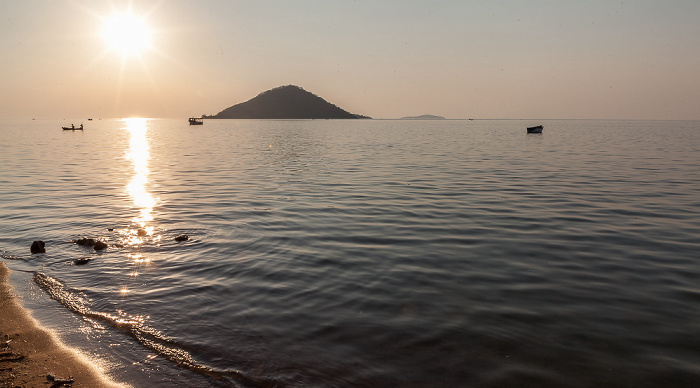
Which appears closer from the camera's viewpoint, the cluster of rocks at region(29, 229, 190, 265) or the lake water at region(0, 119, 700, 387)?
the lake water at region(0, 119, 700, 387)

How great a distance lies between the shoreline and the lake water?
29 centimetres

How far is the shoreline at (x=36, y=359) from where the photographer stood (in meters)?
6.42

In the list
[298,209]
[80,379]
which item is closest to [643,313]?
[80,379]

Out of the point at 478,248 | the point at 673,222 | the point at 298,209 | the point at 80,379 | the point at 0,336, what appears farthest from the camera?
the point at 298,209

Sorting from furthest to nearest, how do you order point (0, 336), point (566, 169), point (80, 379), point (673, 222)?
point (566, 169) → point (673, 222) → point (0, 336) → point (80, 379)

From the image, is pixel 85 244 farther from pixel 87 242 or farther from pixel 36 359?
pixel 36 359

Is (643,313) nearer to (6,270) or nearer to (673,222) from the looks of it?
(673,222)


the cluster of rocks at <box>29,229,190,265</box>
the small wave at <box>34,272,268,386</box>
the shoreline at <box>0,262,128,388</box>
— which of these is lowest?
the small wave at <box>34,272,268,386</box>

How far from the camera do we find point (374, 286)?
11008 millimetres

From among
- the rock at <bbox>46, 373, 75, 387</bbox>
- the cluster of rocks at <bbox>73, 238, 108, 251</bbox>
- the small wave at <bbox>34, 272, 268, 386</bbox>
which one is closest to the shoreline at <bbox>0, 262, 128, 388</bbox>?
the rock at <bbox>46, 373, 75, 387</bbox>

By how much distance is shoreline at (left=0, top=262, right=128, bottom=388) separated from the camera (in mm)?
6418

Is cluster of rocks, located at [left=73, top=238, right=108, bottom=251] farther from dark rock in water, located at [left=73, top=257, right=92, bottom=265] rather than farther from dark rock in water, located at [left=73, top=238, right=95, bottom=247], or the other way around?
dark rock in water, located at [left=73, top=257, right=92, bottom=265]

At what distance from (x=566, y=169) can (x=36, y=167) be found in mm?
45889

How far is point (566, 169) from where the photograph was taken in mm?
35562
